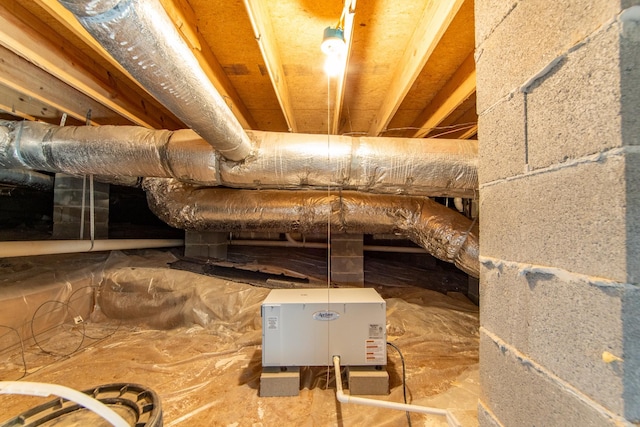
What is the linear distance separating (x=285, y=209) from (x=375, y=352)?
4.27 feet

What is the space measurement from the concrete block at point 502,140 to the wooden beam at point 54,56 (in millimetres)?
1714

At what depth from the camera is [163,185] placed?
89.3 inches

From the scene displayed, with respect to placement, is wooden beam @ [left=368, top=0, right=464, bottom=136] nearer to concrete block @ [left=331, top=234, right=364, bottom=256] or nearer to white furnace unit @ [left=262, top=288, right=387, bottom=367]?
white furnace unit @ [left=262, top=288, right=387, bottom=367]

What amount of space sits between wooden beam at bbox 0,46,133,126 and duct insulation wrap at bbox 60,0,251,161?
3.70ft

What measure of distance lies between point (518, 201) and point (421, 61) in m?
0.87

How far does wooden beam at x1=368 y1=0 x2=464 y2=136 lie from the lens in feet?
3.26

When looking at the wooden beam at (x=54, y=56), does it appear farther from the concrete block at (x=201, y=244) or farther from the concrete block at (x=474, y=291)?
the concrete block at (x=474, y=291)

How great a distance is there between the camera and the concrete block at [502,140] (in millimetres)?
588

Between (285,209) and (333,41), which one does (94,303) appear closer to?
(285,209)

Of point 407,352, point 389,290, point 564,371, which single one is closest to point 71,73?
point 564,371

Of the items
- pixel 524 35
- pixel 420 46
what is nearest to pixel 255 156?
pixel 420 46

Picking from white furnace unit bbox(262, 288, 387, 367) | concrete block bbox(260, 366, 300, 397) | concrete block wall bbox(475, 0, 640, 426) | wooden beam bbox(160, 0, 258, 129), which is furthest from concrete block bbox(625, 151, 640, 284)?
concrete block bbox(260, 366, 300, 397)

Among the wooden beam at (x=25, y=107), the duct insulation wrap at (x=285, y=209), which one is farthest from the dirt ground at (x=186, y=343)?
the wooden beam at (x=25, y=107)

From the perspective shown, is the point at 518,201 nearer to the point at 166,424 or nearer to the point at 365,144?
the point at 365,144
